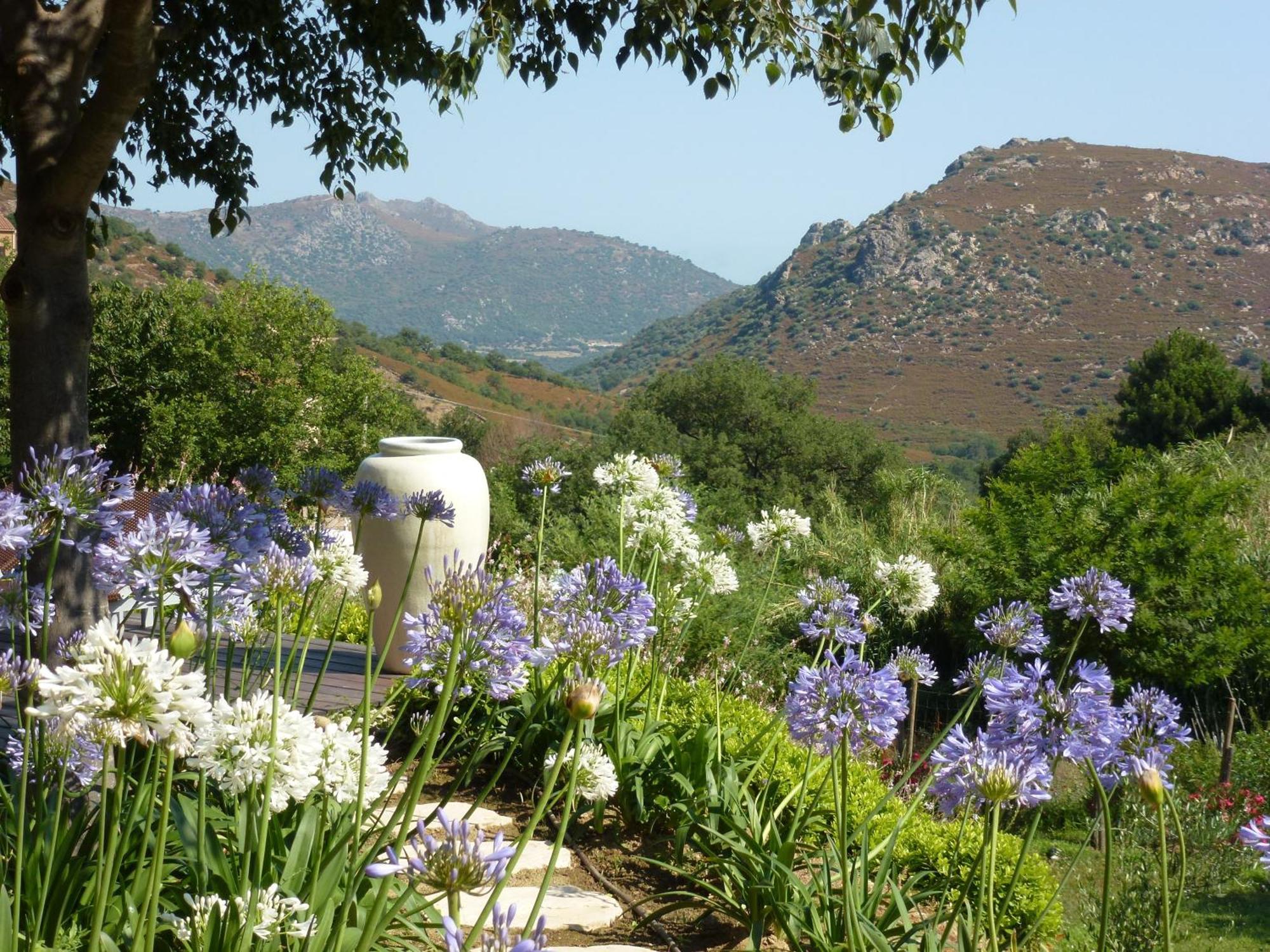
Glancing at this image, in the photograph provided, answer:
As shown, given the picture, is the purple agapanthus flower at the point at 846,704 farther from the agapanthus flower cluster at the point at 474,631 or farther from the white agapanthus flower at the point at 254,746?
the white agapanthus flower at the point at 254,746

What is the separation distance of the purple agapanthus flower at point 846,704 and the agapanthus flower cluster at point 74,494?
146 cm

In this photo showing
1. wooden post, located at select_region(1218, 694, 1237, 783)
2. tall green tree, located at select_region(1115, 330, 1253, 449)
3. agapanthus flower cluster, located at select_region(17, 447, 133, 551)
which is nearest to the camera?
agapanthus flower cluster, located at select_region(17, 447, 133, 551)

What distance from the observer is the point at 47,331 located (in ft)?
10.8

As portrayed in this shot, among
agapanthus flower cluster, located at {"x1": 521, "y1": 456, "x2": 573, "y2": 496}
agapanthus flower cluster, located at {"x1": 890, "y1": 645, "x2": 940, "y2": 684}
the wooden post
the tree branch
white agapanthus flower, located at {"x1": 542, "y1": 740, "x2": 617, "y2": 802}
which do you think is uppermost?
the tree branch

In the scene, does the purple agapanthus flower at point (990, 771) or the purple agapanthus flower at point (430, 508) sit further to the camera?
the purple agapanthus flower at point (430, 508)

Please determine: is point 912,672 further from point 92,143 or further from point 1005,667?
point 92,143

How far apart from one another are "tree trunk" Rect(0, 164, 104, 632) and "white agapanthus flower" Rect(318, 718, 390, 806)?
1.81m

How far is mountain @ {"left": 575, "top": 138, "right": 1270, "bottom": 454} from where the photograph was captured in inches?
2382

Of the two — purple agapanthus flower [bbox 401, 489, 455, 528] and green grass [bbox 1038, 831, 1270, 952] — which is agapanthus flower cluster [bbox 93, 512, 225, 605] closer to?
purple agapanthus flower [bbox 401, 489, 455, 528]

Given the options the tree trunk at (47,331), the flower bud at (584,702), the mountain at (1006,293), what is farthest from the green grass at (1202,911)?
the mountain at (1006,293)

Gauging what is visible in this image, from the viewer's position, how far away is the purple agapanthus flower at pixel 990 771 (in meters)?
1.69

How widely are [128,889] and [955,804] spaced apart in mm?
1544

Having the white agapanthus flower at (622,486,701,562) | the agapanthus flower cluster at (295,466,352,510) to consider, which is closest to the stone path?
the agapanthus flower cluster at (295,466,352,510)

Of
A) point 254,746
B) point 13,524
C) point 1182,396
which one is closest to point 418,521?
point 13,524
